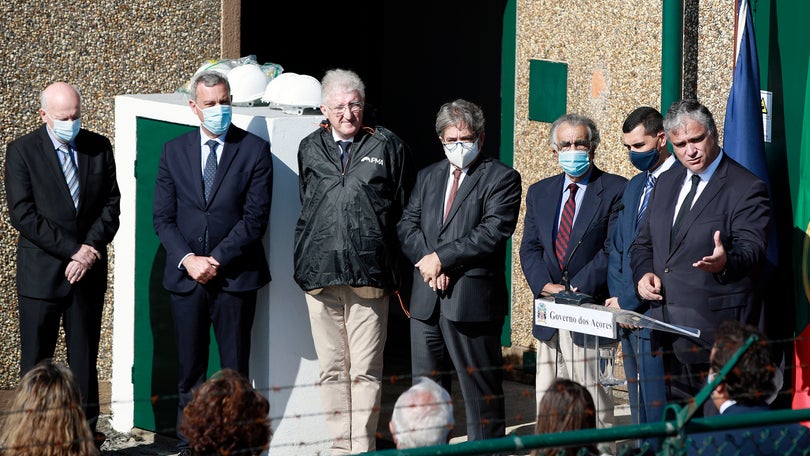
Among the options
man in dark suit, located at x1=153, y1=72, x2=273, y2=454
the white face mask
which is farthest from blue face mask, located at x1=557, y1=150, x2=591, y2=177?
man in dark suit, located at x1=153, y1=72, x2=273, y2=454

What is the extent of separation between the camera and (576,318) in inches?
234

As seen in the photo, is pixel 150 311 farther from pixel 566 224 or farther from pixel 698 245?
pixel 698 245

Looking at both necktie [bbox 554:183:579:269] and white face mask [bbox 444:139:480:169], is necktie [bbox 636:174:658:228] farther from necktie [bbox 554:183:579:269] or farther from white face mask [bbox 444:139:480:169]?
white face mask [bbox 444:139:480:169]

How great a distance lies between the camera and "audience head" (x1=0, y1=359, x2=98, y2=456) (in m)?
4.29

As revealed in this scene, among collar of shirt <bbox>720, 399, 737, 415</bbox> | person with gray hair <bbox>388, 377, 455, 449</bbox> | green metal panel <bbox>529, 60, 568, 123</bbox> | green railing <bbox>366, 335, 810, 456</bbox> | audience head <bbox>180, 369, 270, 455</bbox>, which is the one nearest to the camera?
green railing <bbox>366, 335, 810, 456</bbox>

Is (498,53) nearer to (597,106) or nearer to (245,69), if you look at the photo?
(597,106)

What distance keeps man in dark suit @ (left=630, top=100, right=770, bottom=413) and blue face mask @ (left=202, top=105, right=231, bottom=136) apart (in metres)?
2.19

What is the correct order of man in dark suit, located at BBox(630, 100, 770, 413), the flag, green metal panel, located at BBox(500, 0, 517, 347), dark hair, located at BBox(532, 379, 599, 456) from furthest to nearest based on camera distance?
green metal panel, located at BBox(500, 0, 517, 347) → the flag → man in dark suit, located at BBox(630, 100, 770, 413) → dark hair, located at BBox(532, 379, 599, 456)

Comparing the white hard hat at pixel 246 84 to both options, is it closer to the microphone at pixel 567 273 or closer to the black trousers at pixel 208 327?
the black trousers at pixel 208 327

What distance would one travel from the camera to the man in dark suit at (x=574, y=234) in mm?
6496

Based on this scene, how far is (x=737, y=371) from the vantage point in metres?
4.43

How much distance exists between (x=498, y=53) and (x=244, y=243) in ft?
17.4

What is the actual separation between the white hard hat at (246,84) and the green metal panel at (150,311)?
43 cm

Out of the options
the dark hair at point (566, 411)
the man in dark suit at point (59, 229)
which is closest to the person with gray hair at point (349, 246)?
the man in dark suit at point (59, 229)
